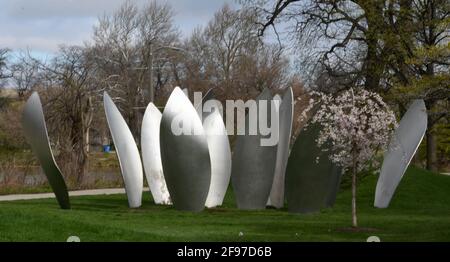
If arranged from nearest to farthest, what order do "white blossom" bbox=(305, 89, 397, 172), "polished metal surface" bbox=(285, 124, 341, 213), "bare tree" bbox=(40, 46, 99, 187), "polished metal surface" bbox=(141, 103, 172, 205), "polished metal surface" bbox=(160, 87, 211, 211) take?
"white blossom" bbox=(305, 89, 397, 172), "polished metal surface" bbox=(285, 124, 341, 213), "polished metal surface" bbox=(160, 87, 211, 211), "polished metal surface" bbox=(141, 103, 172, 205), "bare tree" bbox=(40, 46, 99, 187)

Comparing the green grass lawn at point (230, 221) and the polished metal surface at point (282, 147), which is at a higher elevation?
the polished metal surface at point (282, 147)

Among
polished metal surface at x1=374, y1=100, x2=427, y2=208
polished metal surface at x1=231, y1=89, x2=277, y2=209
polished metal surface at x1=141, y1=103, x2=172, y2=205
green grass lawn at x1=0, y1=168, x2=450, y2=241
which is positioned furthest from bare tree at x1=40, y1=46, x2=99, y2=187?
polished metal surface at x1=374, y1=100, x2=427, y2=208

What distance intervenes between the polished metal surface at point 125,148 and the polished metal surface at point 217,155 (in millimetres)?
1841

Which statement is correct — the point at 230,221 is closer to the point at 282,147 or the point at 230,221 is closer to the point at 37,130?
the point at 282,147

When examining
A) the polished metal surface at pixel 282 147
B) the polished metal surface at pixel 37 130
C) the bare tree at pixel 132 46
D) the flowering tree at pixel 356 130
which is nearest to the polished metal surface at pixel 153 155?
the polished metal surface at pixel 282 147

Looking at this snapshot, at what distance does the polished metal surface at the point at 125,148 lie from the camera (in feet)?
59.3

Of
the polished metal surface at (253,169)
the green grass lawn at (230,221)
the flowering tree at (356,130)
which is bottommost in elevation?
the green grass lawn at (230,221)

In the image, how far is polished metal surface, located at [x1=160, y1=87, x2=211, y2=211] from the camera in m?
16.9

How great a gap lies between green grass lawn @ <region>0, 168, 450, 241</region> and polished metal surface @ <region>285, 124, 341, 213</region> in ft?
1.31

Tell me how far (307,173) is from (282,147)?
149 cm

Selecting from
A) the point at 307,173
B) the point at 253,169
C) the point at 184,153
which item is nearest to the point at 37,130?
the point at 184,153

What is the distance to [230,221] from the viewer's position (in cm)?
1509

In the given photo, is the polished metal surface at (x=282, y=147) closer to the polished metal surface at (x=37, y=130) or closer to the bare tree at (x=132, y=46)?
→ the polished metal surface at (x=37, y=130)

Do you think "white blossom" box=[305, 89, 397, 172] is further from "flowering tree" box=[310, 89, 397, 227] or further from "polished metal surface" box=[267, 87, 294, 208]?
"polished metal surface" box=[267, 87, 294, 208]
